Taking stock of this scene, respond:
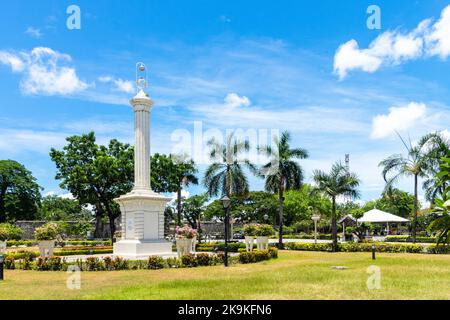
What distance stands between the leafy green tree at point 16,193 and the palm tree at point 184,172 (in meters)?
25.9

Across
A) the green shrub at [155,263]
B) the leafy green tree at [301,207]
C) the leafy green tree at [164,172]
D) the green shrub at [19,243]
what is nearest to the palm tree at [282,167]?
the leafy green tree at [164,172]

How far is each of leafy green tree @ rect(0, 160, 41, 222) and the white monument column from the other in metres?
40.8

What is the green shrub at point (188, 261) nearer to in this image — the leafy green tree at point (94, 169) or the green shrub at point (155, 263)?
the green shrub at point (155, 263)

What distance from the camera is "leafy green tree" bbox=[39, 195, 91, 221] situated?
78.3 m

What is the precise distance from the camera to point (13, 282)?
16391mm

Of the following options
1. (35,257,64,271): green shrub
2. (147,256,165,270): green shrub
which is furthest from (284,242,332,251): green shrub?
(35,257,64,271): green shrub

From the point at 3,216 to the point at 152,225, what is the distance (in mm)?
44080

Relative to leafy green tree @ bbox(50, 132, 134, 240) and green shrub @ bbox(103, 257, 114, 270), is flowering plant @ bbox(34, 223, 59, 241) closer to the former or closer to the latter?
green shrub @ bbox(103, 257, 114, 270)

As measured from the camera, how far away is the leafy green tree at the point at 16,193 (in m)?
61.9

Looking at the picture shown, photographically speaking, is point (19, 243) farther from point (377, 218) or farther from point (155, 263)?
point (377, 218)

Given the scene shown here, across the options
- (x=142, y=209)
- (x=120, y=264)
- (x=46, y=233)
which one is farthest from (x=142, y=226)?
(x=120, y=264)

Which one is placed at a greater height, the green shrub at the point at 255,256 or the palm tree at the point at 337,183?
the palm tree at the point at 337,183
